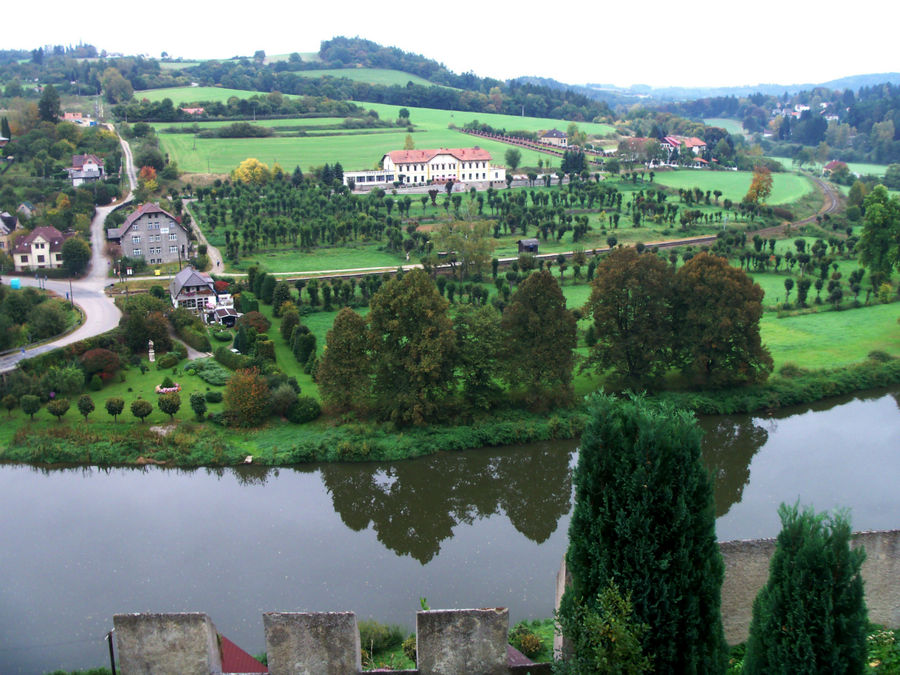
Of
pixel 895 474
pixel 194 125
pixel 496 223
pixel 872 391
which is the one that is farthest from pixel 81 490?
pixel 194 125

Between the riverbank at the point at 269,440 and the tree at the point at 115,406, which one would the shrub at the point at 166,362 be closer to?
A: the tree at the point at 115,406

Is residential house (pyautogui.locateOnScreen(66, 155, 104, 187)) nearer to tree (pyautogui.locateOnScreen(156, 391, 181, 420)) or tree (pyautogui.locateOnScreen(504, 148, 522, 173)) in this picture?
tree (pyautogui.locateOnScreen(504, 148, 522, 173))

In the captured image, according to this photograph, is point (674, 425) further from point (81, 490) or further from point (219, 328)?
point (219, 328)

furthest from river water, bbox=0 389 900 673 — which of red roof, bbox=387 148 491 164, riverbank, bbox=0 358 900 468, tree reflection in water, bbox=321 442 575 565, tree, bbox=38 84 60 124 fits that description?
tree, bbox=38 84 60 124

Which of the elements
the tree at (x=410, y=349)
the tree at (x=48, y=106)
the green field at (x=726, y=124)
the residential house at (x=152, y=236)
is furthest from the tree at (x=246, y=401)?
Result: the green field at (x=726, y=124)

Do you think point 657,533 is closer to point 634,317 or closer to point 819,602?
point 819,602

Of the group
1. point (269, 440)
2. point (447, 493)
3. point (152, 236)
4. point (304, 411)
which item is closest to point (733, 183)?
point (152, 236)
